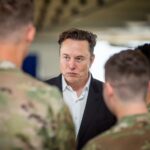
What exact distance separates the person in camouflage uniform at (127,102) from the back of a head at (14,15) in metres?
0.33

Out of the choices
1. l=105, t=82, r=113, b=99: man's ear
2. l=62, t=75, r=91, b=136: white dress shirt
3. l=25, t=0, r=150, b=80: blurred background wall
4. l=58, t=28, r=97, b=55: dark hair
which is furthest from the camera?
l=25, t=0, r=150, b=80: blurred background wall

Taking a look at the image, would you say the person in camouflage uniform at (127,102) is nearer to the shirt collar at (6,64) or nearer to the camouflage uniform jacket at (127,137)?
the camouflage uniform jacket at (127,137)

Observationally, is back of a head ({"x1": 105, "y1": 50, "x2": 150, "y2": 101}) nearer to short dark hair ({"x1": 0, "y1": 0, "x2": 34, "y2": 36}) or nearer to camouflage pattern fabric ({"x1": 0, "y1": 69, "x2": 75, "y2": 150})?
camouflage pattern fabric ({"x1": 0, "y1": 69, "x2": 75, "y2": 150})

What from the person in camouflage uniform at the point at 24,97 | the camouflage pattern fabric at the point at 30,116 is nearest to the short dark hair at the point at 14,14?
the person in camouflage uniform at the point at 24,97

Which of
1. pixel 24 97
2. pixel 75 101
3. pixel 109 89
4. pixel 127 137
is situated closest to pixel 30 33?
pixel 24 97

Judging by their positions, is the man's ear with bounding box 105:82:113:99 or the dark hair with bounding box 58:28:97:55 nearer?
the man's ear with bounding box 105:82:113:99

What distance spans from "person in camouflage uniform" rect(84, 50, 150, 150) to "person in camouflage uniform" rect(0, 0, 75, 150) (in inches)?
5.2

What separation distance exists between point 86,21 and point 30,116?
1197cm

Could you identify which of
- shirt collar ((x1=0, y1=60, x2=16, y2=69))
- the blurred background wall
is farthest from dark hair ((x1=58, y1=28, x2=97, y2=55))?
the blurred background wall

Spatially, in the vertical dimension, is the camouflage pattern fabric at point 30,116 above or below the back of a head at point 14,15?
below

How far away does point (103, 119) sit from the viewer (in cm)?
254

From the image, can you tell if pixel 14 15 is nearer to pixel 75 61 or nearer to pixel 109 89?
pixel 109 89

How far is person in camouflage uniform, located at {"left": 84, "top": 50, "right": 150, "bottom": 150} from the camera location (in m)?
1.59

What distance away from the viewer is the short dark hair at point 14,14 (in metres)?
1.65
